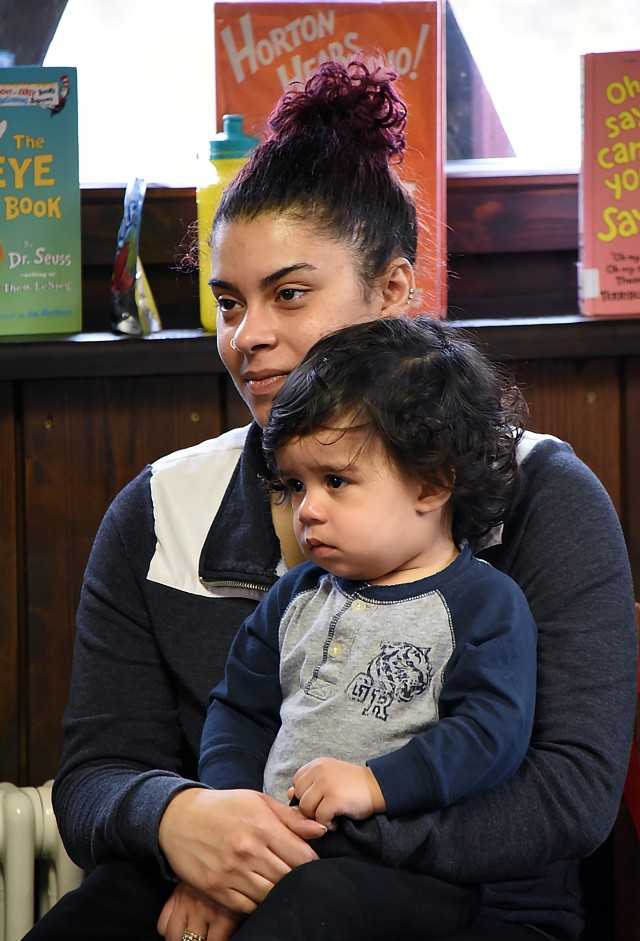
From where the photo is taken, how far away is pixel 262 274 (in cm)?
129

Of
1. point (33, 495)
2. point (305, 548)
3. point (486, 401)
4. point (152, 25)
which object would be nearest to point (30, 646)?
point (33, 495)

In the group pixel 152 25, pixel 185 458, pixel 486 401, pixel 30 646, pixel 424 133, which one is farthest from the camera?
pixel 152 25

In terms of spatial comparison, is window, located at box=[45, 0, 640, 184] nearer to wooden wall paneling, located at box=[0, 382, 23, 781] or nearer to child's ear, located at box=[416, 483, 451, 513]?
wooden wall paneling, located at box=[0, 382, 23, 781]

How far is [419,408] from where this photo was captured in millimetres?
A: 1147

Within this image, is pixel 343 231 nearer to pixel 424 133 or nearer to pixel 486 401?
pixel 486 401

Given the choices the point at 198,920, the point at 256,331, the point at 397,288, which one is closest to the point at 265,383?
the point at 256,331

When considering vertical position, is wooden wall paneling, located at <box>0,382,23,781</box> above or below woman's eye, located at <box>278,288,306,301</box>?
below

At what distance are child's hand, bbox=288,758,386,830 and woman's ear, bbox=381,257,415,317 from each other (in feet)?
1.77

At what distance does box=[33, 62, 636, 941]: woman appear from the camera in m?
1.11

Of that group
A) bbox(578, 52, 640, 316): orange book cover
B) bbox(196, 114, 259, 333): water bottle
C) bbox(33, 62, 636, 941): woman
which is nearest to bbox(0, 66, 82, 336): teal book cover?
bbox(196, 114, 259, 333): water bottle

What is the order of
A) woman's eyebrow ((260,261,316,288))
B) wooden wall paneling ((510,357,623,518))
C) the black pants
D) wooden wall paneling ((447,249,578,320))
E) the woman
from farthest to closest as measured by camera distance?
wooden wall paneling ((447,249,578,320)) → wooden wall paneling ((510,357,623,518)) → woman's eyebrow ((260,261,316,288)) → the woman → the black pants

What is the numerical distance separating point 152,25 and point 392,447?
113cm

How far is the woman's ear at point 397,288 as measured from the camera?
1359mm

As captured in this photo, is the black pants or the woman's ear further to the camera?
the woman's ear
